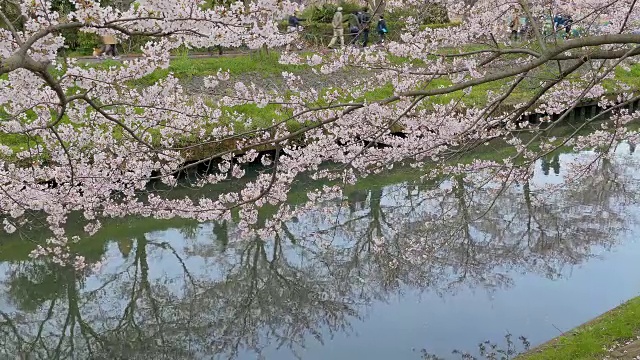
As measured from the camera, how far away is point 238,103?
541 centimetres

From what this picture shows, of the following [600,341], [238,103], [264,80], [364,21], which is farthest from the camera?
[264,80]

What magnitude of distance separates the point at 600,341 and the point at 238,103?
Result: 3.79 metres

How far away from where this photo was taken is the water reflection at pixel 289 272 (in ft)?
19.9

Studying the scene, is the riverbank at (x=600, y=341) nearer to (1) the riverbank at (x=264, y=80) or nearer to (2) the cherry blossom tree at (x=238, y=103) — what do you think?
(2) the cherry blossom tree at (x=238, y=103)

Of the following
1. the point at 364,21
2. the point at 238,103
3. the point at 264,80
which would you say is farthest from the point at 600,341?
the point at 264,80

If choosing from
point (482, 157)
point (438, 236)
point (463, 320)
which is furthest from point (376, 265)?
point (482, 157)

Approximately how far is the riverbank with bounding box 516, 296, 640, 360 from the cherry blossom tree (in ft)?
4.53

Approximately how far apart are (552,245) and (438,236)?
1511mm

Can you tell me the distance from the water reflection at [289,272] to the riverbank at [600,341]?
4.32 ft

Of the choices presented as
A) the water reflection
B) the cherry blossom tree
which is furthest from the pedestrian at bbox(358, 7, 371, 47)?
the water reflection

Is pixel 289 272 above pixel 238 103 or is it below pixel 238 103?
below

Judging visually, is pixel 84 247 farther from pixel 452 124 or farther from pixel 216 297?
pixel 452 124

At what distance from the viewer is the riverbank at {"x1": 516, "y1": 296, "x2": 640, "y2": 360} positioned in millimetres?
4508

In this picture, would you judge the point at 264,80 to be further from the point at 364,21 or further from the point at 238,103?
the point at 238,103
